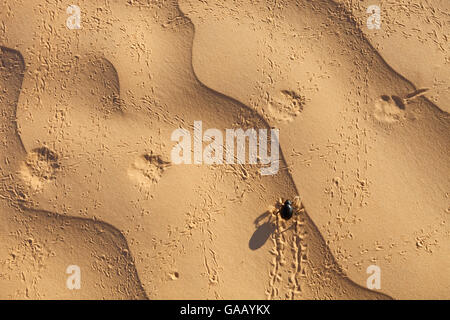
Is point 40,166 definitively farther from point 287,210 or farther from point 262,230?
point 287,210

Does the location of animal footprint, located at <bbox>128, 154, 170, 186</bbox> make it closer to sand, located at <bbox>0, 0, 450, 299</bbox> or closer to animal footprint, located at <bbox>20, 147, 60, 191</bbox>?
sand, located at <bbox>0, 0, 450, 299</bbox>

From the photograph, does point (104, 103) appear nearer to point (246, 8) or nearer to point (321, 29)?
point (246, 8)

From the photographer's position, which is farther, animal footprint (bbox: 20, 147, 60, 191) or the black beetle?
animal footprint (bbox: 20, 147, 60, 191)

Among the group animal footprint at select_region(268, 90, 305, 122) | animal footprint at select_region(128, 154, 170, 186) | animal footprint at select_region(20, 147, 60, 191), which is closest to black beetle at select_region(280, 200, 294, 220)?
animal footprint at select_region(268, 90, 305, 122)

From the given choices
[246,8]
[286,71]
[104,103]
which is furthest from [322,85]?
[104,103]

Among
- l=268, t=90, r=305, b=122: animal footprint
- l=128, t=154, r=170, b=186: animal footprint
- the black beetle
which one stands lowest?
the black beetle

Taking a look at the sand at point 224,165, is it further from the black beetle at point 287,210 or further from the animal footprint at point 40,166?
the black beetle at point 287,210

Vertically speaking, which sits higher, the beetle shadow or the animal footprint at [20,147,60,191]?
the animal footprint at [20,147,60,191]
